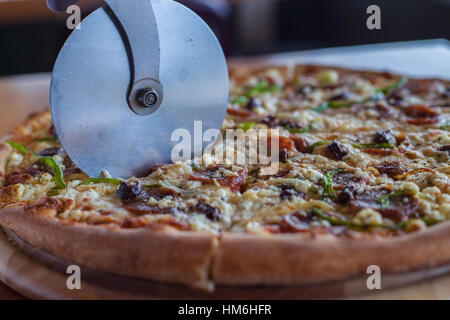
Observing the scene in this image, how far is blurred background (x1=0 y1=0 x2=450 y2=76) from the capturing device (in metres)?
10.2

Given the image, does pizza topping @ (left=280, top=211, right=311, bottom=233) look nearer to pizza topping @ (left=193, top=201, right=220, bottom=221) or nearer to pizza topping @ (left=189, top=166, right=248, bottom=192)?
pizza topping @ (left=193, top=201, right=220, bottom=221)

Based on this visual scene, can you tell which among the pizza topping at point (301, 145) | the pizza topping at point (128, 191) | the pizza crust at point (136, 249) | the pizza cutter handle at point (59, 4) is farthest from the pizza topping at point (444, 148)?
the pizza cutter handle at point (59, 4)

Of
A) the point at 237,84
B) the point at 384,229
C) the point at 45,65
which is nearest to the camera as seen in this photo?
the point at 384,229

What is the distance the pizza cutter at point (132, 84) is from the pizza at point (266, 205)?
0.69 ft

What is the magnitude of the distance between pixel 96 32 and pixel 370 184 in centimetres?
210

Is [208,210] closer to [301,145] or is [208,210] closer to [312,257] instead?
[312,257]

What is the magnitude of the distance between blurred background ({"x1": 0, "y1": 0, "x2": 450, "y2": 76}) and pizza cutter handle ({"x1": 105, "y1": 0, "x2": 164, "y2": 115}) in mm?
5482

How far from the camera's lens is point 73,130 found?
376 centimetres

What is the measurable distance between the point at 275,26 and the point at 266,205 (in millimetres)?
11361

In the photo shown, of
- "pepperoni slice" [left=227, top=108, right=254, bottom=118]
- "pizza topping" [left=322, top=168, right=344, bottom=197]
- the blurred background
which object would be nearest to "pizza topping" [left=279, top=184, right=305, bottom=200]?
"pizza topping" [left=322, top=168, right=344, bottom=197]

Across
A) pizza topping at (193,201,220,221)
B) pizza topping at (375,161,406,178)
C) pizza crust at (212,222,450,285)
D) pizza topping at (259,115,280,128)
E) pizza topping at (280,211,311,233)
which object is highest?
pizza topping at (259,115,280,128)

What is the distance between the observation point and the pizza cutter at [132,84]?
12.1 ft
